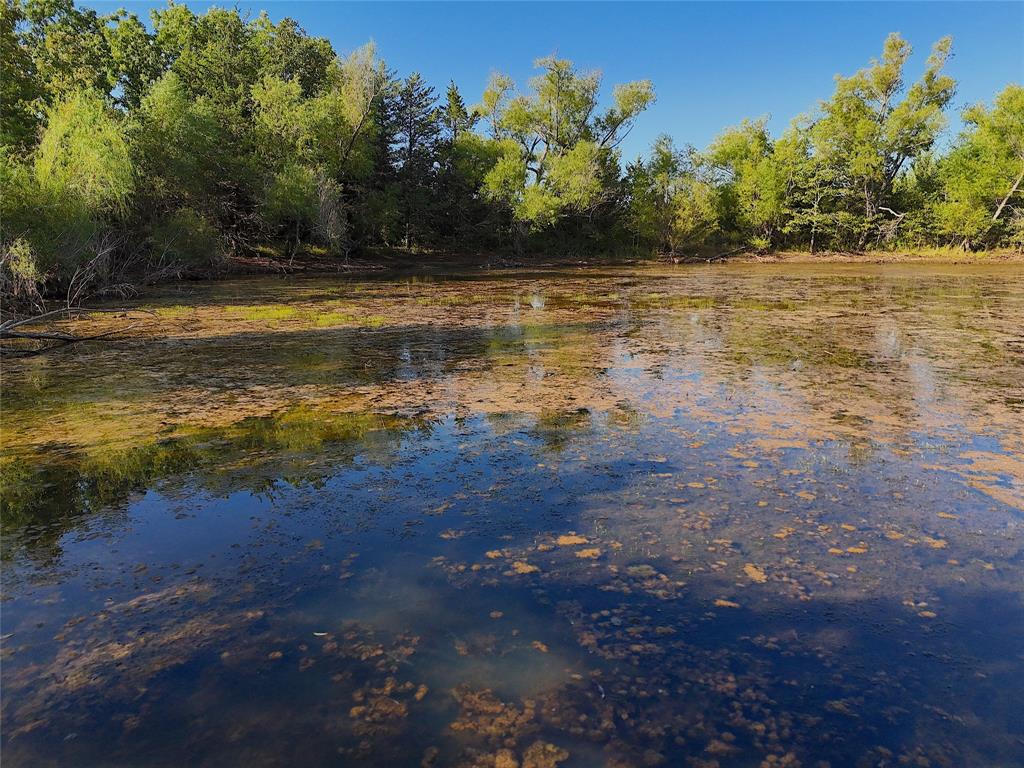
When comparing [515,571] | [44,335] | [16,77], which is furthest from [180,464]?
[16,77]

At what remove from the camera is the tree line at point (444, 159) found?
2520 cm

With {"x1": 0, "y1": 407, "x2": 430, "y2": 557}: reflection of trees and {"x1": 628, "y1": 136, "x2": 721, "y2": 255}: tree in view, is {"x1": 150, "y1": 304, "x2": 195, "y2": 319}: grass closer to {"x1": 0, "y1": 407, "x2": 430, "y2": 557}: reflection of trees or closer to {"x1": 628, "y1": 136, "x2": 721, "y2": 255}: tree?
{"x1": 0, "y1": 407, "x2": 430, "y2": 557}: reflection of trees

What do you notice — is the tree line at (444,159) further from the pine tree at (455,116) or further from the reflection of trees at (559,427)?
the reflection of trees at (559,427)

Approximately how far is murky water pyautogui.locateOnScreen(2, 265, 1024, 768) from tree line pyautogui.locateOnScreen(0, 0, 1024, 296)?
17.3 meters

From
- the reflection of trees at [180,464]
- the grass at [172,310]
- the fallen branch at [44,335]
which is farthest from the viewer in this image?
the grass at [172,310]

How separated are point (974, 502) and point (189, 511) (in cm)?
457

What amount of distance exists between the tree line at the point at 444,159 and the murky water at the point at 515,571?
56.6ft

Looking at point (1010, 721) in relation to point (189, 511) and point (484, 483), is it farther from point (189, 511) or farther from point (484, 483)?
point (189, 511)

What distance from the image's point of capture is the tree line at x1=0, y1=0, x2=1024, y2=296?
2520 cm

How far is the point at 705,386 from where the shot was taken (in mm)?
6344

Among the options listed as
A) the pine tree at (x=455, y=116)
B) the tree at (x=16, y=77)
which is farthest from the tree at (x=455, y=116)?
the tree at (x=16, y=77)


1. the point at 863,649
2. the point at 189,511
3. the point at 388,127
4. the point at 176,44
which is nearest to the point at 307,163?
the point at 388,127

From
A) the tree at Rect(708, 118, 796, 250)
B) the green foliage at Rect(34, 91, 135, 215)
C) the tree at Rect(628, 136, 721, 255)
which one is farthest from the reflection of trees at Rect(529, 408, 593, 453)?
the tree at Rect(708, 118, 796, 250)

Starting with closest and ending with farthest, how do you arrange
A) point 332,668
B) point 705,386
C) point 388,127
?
point 332,668 → point 705,386 → point 388,127
